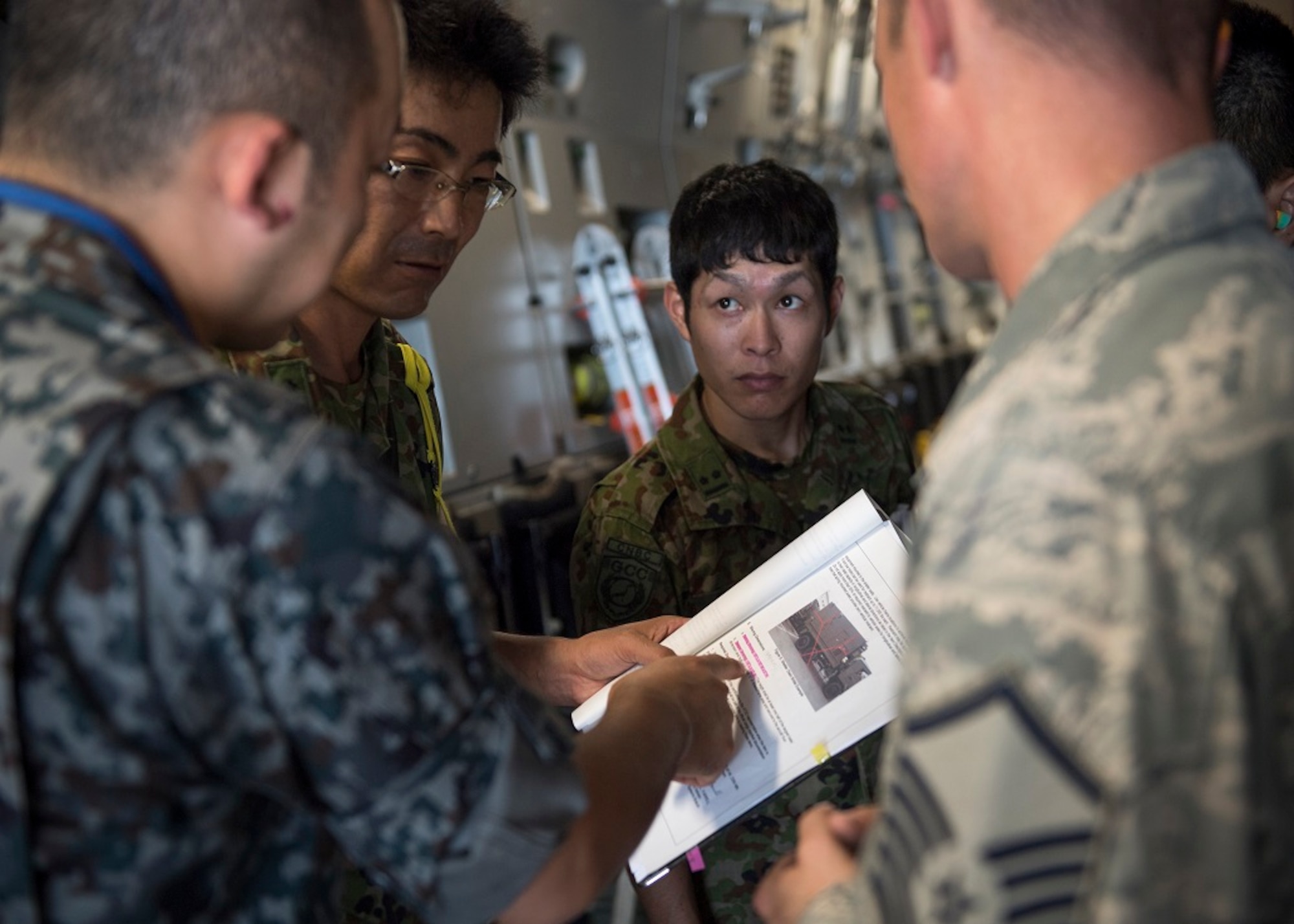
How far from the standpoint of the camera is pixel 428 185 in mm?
1534

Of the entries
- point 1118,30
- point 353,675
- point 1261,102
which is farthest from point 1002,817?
point 1261,102

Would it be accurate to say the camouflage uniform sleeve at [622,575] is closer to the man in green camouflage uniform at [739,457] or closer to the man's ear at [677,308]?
the man in green camouflage uniform at [739,457]

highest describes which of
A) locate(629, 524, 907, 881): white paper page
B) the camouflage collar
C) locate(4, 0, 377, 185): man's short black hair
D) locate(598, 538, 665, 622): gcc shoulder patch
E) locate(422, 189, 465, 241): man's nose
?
locate(422, 189, 465, 241): man's nose

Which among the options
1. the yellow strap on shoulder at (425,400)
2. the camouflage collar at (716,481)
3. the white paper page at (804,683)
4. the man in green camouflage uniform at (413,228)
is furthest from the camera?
the camouflage collar at (716,481)

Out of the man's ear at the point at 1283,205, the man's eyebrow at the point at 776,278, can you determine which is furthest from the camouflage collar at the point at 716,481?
the man's ear at the point at 1283,205

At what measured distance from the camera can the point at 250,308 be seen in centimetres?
82

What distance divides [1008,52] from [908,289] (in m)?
5.93

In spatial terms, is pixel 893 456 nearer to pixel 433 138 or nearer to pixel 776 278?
pixel 776 278

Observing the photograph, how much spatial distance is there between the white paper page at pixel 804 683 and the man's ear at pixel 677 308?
0.78 metres

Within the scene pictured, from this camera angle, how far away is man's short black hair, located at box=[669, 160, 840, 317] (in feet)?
6.33

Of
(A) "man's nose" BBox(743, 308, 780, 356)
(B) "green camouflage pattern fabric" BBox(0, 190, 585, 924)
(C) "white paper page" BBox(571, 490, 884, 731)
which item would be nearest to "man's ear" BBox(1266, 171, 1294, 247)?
(A) "man's nose" BBox(743, 308, 780, 356)

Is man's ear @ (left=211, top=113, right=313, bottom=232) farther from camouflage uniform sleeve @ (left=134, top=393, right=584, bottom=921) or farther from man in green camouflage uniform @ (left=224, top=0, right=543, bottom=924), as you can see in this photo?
man in green camouflage uniform @ (left=224, top=0, right=543, bottom=924)

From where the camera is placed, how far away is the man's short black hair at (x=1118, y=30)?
75cm

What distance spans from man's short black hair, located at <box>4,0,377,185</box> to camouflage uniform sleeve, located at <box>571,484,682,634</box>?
113cm
